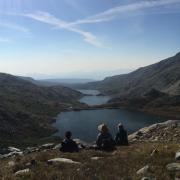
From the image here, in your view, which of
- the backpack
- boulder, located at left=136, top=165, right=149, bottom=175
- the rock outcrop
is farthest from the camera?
the rock outcrop

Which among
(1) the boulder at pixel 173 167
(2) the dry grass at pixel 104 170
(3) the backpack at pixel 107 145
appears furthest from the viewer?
(3) the backpack at pixel 107 145

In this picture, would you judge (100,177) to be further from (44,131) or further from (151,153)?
(44,131)

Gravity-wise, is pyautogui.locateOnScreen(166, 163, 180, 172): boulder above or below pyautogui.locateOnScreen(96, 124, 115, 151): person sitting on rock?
above

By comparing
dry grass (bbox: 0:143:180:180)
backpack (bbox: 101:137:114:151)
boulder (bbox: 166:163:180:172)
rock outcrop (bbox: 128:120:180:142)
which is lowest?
rock outcrop (bbox: 128:120:180:142)

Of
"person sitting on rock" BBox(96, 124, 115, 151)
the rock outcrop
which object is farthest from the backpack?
the rock outcrop

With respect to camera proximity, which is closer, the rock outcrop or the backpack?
the backpack

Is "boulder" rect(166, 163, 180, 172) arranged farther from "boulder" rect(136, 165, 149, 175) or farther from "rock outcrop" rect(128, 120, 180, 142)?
"rock outcrop" rect(128, 120, 180, 142)

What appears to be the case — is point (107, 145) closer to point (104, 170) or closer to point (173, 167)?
point (104, 170)

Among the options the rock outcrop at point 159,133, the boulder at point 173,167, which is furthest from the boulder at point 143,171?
the rock outcrop at point 159,133

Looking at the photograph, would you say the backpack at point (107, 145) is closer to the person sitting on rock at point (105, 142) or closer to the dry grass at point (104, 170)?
the person sitting on rock at point (105, 142)

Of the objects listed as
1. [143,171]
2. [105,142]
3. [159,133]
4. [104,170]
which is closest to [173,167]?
[143,171]

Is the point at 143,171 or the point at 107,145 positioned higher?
the point at 143,171

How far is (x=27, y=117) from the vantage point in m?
147

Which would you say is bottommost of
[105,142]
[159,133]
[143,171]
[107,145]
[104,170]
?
[159,133]
